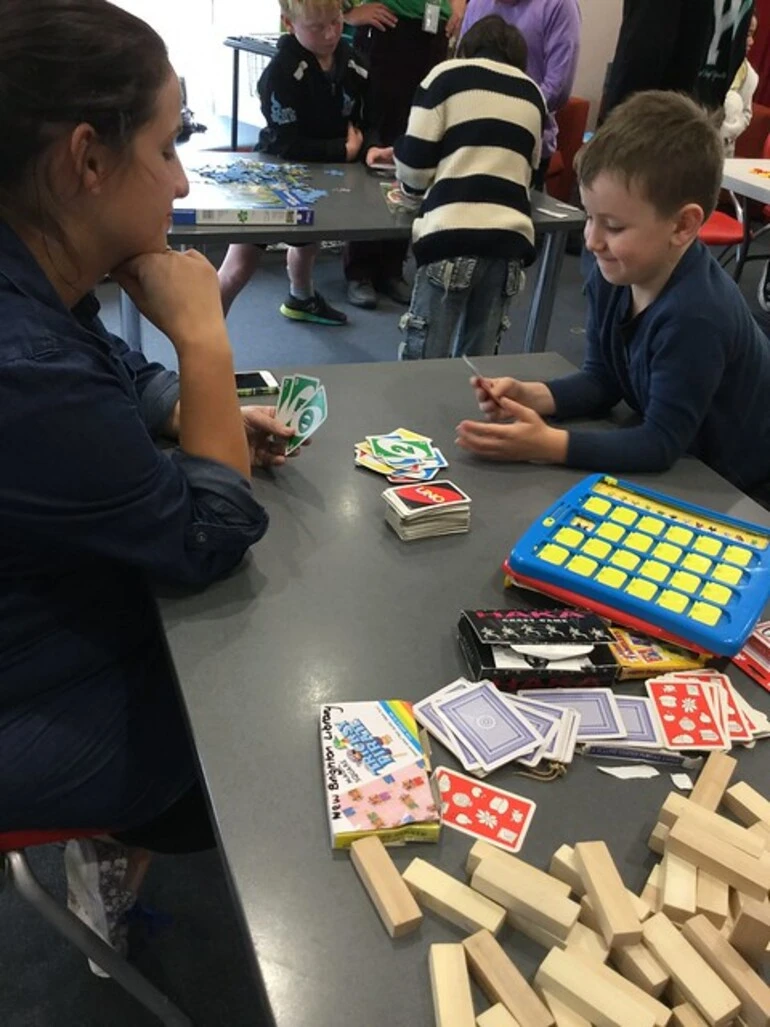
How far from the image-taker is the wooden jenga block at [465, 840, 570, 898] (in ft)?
2.32

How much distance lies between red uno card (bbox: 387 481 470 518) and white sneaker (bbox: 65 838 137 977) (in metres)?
0.62

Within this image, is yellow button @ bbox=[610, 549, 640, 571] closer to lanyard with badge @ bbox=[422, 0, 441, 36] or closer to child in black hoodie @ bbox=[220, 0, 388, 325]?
child in black hoodie @ bbox=[220, 0, 388, 325]

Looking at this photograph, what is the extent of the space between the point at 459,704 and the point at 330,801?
175 millimetres

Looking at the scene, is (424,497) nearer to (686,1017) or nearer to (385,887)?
(385,887)

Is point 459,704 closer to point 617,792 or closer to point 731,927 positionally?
point 617,792

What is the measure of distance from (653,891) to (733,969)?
0.08 m

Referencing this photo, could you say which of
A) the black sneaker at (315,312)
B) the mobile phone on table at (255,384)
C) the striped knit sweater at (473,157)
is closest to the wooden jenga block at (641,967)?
the mobile phone on table at (255,384)

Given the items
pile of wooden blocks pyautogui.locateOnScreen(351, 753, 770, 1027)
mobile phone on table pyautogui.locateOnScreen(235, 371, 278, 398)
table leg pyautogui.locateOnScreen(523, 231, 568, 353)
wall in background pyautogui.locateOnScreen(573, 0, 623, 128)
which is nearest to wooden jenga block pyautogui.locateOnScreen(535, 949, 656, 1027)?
pile of wooden blocks pyautogui.locateOnScreen(351, 753, 770, 1027)

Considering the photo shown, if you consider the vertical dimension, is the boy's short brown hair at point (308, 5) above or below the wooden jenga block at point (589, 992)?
above

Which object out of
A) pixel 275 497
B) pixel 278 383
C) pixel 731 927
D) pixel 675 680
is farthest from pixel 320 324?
pixel 731 927

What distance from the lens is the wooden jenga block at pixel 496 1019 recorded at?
0.62 meters

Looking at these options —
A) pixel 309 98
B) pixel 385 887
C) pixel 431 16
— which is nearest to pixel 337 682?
pixel 385 887

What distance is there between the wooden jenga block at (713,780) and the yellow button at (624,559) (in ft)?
0.88

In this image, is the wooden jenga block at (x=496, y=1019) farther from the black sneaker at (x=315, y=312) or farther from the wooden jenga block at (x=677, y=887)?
the black sneaker at (x=315, y=312)
